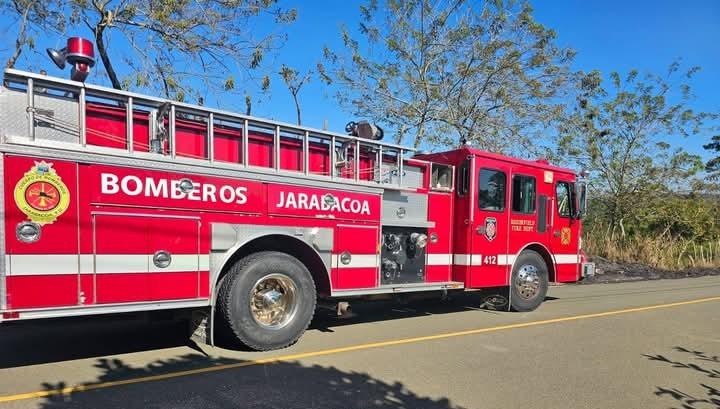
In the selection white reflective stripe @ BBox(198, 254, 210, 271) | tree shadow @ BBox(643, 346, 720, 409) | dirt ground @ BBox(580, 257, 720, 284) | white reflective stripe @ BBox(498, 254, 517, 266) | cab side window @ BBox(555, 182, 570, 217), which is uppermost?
cab side window @ BBox(555, 182, 570, 217)

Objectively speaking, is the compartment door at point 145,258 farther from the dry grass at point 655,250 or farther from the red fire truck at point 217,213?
the dry grass at point 655,250

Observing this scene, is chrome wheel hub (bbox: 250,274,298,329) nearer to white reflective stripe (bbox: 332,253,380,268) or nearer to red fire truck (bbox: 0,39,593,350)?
red fire truck (bbox: 0,39,593,350)

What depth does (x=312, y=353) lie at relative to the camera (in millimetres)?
5660

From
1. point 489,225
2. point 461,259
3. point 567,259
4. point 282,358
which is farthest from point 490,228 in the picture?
point 282,358

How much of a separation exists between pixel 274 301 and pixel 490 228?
388 centimetres

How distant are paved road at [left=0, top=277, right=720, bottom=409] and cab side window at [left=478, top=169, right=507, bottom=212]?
5.96 ft

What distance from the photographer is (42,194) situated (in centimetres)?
429

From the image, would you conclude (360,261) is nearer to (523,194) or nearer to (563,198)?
(523,194)

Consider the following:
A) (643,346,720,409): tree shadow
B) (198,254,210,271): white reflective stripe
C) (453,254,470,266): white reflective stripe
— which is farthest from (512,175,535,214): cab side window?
(198,254,210,271): white reflective stripe

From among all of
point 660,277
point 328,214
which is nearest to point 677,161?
point 660,277

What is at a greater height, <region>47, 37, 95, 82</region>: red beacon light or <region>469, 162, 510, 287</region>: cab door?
<region>47, 37, 95, 82</region>: red beacon light

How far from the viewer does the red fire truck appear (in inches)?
170

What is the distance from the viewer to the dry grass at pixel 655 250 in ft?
65.8

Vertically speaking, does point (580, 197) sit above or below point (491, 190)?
below
